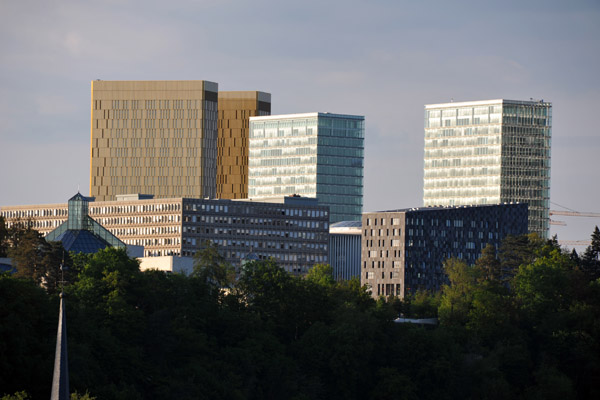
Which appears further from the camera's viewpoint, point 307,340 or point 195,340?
point 307,340

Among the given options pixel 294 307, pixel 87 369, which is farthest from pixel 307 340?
pixel 87 369

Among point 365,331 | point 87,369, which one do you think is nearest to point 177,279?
point 365,331

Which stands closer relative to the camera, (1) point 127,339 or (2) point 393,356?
(1) point 127,339

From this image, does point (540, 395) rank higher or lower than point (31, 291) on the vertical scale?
lower

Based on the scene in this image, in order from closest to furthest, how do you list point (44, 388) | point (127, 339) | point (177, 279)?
point (44, 388) → point (127, 339) → point (177, 279)

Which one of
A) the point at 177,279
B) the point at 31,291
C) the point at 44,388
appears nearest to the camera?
the point at 44,388

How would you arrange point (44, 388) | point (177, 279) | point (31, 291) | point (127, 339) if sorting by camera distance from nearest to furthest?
point (44, 388), point (31, 291), point (127, 339), point (177, 279)

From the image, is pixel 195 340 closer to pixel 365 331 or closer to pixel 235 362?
pixel 235 362

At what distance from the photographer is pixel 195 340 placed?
17462 centimetres

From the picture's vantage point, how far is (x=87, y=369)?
147875mm

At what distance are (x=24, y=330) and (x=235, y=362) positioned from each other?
127ft

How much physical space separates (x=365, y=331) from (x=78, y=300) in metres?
42.6

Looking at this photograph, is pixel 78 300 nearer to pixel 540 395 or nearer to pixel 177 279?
pixel 177 279

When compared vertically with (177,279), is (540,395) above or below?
below
